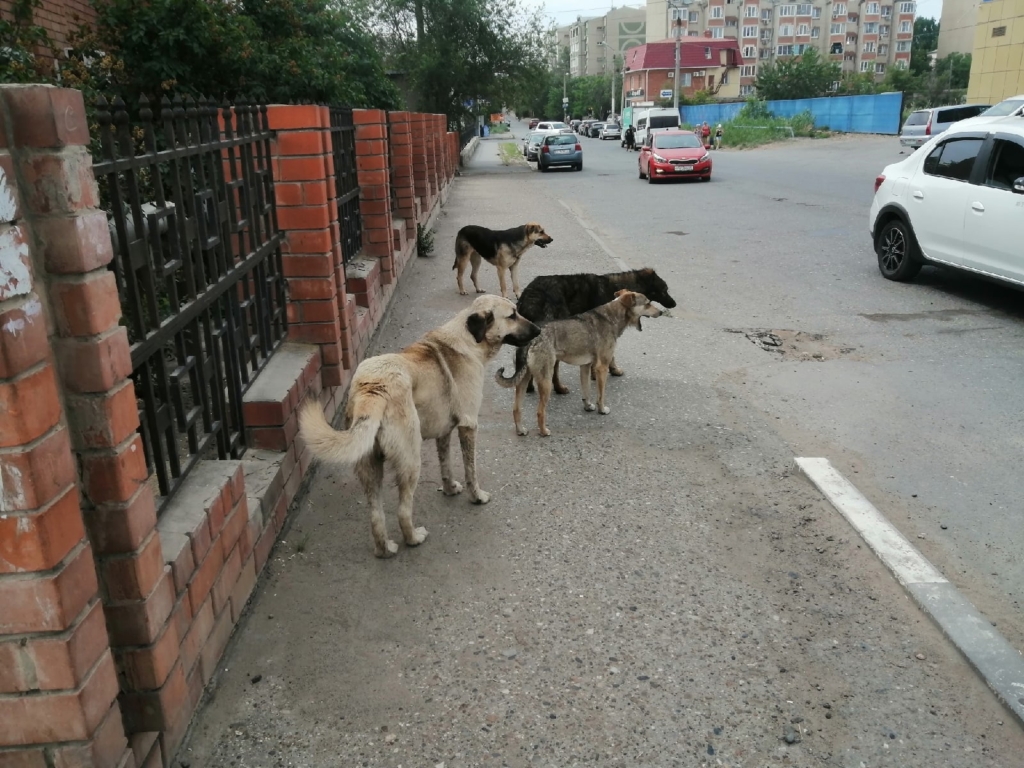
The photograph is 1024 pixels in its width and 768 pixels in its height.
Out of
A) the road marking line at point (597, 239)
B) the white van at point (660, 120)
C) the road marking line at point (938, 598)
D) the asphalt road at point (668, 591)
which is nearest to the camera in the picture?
the asphalt road at point (668, 591)

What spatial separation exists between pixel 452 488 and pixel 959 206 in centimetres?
674

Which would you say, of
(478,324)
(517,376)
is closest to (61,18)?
(517,376)

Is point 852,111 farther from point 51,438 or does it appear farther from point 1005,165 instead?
point 51,438

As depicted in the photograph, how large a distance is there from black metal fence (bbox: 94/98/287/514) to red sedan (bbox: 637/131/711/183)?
21.2 metres

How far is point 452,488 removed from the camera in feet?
14.3

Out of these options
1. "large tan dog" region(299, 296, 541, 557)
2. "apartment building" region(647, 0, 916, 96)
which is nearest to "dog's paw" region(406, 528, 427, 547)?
"large tan dog" region(299, 296, 541, 557)

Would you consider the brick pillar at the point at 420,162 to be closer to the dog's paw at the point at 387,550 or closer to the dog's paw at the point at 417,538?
the dog's paw at the point at 417,538

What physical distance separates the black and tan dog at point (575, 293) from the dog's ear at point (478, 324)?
80.1 inches

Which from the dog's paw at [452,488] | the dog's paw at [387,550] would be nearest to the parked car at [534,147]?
the dog's paw at [452,488]

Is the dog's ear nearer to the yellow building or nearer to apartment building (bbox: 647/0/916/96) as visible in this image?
the yellow building

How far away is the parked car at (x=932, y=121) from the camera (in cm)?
3075

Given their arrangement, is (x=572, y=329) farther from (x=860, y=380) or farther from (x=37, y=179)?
(x=37, y=179)

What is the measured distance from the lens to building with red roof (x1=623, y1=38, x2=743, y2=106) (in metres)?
92.8

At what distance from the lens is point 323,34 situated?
11875 mm
